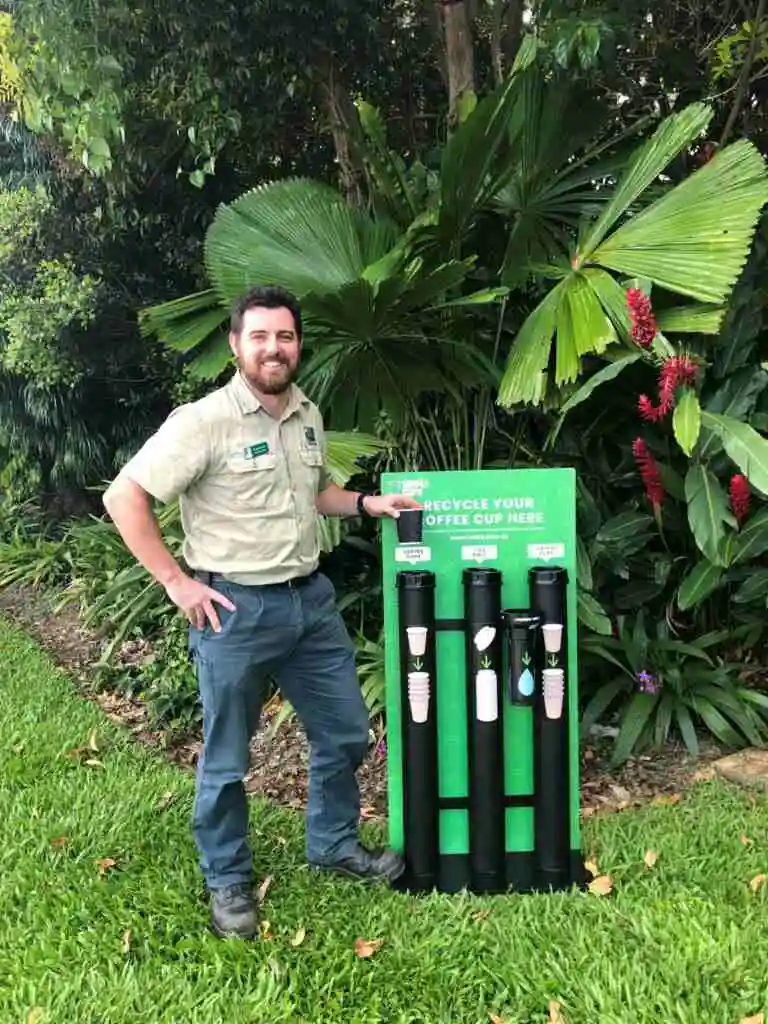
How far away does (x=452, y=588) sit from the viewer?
3025mm

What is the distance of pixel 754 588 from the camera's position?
4.20m

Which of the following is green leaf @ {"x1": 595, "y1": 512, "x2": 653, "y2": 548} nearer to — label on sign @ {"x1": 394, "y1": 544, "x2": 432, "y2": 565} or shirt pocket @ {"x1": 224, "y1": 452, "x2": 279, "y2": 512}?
label on sign @ {"x1": 394, "y1": 544, "x2": 432, "y2": 565}

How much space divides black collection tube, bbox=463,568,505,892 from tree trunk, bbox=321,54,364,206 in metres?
3.20

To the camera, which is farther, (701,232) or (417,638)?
(701,232)

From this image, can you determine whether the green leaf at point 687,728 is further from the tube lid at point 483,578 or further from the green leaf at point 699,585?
the tube lid at point 483,578

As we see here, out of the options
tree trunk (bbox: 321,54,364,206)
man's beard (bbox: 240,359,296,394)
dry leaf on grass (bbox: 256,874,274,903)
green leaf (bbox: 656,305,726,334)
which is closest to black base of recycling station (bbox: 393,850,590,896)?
dry leaf on grass (bbox: 256,874,274,903)

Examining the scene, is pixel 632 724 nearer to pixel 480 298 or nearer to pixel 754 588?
pixel 754 588

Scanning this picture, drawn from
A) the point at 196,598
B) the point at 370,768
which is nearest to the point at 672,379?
the point at 196,598

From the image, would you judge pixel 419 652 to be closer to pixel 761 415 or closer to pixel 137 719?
pixel 761 415

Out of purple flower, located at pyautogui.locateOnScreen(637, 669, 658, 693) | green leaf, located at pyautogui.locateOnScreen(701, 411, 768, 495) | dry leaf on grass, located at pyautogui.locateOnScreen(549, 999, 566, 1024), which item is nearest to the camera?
dry leaf on grass, located at pyautogui.locateOnScreen(549, 999, 566, 1024)

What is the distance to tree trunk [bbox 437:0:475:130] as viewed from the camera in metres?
4.89

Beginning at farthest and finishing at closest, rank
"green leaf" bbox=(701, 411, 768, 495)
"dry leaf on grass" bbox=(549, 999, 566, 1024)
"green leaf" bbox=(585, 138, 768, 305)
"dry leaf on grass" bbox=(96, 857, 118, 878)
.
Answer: "green leaf" bbox=(585, 138, 768, 305) → "green leaf" bbox=(701, 411, 768, 495) → "dry leaf on grass" bbox=(96, 857, 118, 878) → "dry leaf on grass" bbox=(549, 999, 566, 1024)

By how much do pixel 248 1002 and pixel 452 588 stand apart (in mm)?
1333

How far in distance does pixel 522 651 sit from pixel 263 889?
46.2 inches
